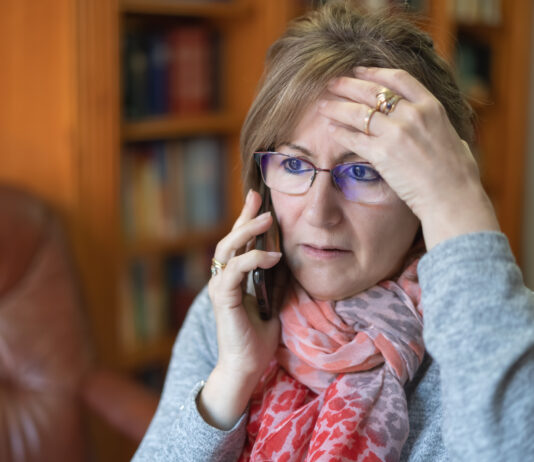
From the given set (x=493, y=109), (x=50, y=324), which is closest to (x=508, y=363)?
(x=50, y=324)

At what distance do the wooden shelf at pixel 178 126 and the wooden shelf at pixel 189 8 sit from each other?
0.35 meters

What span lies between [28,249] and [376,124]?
1.21m

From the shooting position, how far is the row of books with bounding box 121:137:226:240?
2.35 meters

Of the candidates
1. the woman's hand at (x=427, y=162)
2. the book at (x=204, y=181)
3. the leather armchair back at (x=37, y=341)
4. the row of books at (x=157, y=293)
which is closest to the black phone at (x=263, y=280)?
the woman's hand at (x=427, y=162)

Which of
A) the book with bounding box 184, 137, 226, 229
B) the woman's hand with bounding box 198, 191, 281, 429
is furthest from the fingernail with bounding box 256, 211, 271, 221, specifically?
the book with bounding box 184, 137, 226, 229

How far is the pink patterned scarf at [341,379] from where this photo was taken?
1.03 meters

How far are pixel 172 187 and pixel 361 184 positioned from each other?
1480 millimetres

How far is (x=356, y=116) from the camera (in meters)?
0.95

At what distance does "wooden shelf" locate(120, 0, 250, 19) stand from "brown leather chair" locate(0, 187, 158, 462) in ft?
2.28

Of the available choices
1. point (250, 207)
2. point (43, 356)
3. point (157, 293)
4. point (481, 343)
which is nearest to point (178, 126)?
point (157, 293)

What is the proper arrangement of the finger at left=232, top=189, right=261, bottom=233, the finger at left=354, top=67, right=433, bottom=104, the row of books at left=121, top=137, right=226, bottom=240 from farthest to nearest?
the row of books at left=121, top=137, right=226, bottom=240, the finger at left=232, top=189, right=261, bottom=233, the finger at left=354, top=67, right=433, bottom=104

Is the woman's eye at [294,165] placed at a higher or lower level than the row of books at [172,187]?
higher

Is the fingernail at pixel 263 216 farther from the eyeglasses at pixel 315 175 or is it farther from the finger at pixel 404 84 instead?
the finger at pixel 404 84

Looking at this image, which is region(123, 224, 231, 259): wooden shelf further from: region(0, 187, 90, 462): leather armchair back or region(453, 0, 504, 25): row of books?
region(453, 0, 504, 25): row of books
